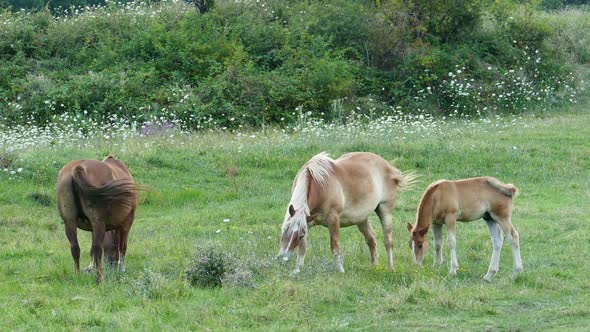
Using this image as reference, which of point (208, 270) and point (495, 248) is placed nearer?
point (208, 270)

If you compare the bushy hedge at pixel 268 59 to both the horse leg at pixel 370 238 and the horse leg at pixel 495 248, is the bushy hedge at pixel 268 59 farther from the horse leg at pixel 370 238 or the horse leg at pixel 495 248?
the horse leg at pixel 495 248

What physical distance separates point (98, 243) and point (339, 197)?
301cm

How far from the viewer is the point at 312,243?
1238 centimetres

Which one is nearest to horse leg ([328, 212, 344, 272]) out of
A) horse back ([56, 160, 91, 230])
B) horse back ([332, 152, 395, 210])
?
horse back ([332, 152, 395, 210])

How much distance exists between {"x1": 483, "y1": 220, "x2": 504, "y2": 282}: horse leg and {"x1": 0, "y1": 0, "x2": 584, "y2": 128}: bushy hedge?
1218 cm

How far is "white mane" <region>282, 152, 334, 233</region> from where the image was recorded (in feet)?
33.3

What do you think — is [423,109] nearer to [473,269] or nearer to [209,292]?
[473,269]

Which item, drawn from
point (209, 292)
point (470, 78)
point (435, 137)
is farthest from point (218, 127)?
point (209, 292)

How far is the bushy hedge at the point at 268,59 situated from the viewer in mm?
23734

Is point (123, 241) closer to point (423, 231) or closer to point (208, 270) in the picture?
point (208, 270)

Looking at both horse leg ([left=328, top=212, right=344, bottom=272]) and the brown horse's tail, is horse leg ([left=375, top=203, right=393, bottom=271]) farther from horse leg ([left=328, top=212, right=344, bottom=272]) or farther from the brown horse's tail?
the brown horse's tail

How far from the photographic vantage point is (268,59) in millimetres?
26672

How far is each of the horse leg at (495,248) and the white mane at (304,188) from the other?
7.48ft

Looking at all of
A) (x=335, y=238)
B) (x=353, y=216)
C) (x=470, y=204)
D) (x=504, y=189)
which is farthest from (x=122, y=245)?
(x=504, y=189)
